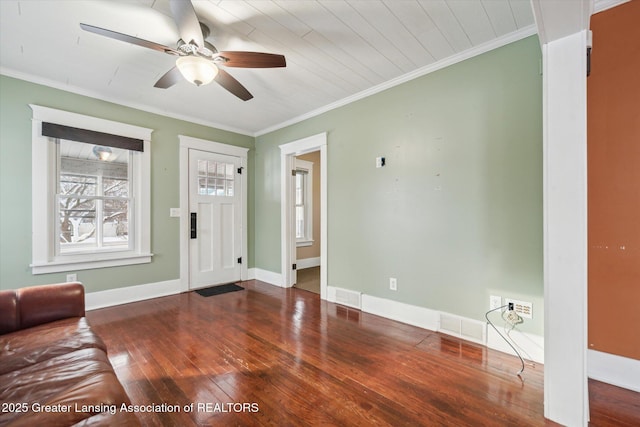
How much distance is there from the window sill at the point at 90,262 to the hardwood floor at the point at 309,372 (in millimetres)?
586

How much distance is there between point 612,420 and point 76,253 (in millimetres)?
4829

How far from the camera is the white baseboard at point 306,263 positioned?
225 inches

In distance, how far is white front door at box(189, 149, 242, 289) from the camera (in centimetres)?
414

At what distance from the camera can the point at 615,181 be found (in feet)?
6.13

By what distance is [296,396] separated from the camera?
1705mm

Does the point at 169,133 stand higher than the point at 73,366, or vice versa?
the point at 169,133

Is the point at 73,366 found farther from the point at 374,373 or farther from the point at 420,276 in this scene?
the point at 420,276

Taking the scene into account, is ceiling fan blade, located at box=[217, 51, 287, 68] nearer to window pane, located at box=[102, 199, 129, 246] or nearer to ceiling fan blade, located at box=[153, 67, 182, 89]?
ceiling fan blade, located at box=[153, 67, 182, 89]

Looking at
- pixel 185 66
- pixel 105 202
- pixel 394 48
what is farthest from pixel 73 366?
pixel 394 48

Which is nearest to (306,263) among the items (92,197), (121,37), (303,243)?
(303,243)

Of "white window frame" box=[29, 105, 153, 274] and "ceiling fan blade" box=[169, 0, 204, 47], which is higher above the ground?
"ceiling fan blade" box=[169, 0, 204, 47]

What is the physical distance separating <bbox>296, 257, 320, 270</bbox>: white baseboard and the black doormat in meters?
1.61

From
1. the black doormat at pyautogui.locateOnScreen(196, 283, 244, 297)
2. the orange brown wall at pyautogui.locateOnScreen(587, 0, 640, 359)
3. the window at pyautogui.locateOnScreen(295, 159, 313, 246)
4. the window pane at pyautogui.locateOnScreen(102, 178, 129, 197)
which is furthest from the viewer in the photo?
the window at pyautogui.locateOnScreen(295, 159, 313, 246)

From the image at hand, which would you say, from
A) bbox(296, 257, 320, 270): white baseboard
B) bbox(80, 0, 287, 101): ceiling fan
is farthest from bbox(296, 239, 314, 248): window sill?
bbox(80, 0, 287, 101): ceiling fan
